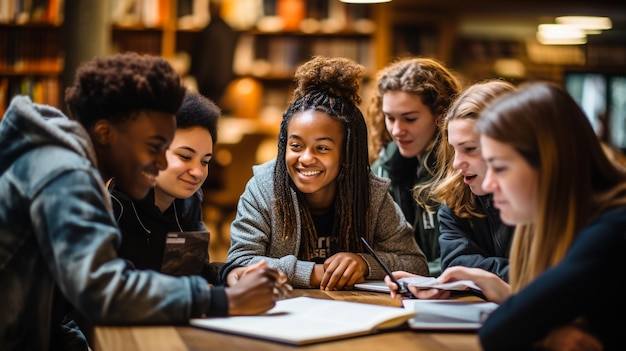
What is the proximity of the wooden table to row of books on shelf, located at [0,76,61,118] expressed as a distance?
5.54 metres

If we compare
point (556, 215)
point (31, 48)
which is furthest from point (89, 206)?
point (31, 48)

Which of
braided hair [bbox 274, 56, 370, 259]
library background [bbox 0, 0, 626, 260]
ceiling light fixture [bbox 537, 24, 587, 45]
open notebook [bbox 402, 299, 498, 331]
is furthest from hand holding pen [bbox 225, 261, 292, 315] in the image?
ceiling light fixture [bbox 537, 24, 587, 45]

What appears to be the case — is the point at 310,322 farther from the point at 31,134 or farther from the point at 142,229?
the point at 142,229

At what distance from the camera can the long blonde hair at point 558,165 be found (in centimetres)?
150

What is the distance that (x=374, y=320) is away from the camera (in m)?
1.66

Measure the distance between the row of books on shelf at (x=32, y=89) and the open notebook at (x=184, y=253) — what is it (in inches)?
206

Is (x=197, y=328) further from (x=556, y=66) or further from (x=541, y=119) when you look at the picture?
(x=556, y=66)

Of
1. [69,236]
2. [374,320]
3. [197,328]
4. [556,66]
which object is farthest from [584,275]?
[556,66]

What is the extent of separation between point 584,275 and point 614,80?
9.37m

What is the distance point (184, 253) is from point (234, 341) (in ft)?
1.24

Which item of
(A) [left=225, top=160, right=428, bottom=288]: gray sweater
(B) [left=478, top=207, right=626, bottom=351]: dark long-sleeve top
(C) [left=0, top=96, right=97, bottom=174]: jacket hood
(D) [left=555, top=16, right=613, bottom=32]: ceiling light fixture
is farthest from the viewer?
(D) [left=555, top=16, right=613, bottom=32]: ceiling light fixture

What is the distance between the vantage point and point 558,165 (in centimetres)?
150

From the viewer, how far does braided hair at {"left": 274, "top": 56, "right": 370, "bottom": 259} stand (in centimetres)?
238

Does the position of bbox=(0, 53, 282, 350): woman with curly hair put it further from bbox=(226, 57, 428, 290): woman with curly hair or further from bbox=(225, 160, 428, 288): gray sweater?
bbox=(226, 57, 428, 290): woman with curly hair
